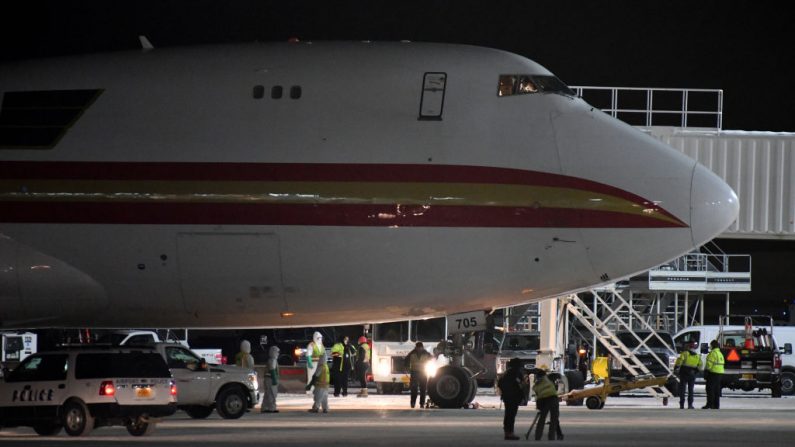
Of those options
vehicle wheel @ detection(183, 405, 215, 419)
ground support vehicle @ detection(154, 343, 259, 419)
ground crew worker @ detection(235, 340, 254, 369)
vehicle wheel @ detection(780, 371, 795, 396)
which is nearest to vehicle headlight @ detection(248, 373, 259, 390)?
ground support vehicle @ detection(154, 343, 259, 419)

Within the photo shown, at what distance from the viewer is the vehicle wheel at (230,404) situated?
93.8 feet

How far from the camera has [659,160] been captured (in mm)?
16438

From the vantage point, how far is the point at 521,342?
136ft

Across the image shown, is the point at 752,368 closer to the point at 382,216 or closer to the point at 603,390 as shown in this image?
the point at 603,390

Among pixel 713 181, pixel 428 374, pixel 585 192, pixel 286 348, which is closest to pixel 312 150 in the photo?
pixel 585 192

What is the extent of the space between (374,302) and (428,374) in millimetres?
16686

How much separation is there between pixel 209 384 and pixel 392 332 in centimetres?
1302

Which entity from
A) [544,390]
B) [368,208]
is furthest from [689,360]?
[368,208]

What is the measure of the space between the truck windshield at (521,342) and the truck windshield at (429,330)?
2.14 meters

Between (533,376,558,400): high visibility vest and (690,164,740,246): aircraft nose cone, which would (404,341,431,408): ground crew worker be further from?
(690,164,740,246): aircraft nose cone

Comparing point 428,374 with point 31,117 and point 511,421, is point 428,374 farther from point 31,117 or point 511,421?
point 31,117

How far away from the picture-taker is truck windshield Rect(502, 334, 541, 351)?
4112 centimetres

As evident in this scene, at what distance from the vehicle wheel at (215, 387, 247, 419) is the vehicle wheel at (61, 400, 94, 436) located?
21.7ft

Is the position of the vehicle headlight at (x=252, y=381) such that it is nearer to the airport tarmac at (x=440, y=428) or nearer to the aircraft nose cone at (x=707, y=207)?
the airport tarmac at (x=440, y=428)
